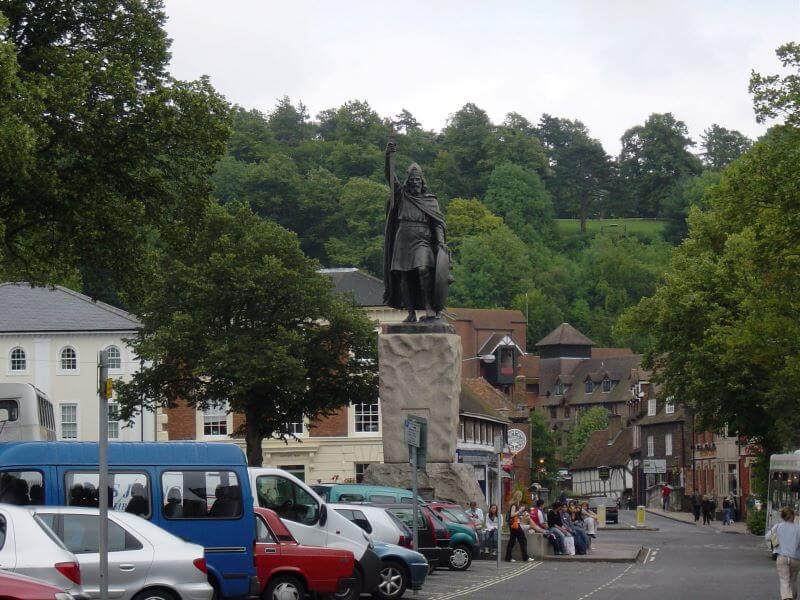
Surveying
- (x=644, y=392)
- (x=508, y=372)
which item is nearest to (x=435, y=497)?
(x=644, y=392)

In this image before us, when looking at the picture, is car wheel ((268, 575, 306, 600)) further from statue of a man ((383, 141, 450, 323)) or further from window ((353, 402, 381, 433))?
window ((353, 402, 381, 433))

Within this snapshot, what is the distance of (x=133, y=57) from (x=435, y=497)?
35.2ft

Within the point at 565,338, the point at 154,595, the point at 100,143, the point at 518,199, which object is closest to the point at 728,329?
the point at 100,143

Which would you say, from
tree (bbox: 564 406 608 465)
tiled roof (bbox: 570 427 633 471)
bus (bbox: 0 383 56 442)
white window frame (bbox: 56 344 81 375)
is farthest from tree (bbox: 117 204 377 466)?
tree (bbox: 564 406 608 465)

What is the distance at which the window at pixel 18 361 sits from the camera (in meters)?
70.5

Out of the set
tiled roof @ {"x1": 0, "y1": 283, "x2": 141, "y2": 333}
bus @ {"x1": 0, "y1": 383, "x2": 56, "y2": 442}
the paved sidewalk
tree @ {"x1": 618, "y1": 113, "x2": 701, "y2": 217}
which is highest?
tree @ {"x1": 618, "y1": 113, "x2": 701, "y2": 217}

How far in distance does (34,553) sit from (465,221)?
142m

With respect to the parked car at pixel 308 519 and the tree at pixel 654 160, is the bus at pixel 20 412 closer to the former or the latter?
the parked car at pixel 308 519

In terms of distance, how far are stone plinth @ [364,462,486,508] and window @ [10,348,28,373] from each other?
41.5 m

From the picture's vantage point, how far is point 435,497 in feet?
106

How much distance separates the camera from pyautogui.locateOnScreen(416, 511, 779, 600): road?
2539 centimetres

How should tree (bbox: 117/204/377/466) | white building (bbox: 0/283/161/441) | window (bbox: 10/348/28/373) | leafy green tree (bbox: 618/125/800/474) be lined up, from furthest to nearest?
window (bbox: 10/348/28/373), white building (bbox: 0/283/161/441), tree (bbox: 117/204/377/466), leafy green tree (bbox: 618/125/800/474)

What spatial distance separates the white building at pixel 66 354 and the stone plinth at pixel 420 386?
39317 millimetres

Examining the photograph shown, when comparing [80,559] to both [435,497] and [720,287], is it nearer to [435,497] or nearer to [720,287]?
[435,497]
